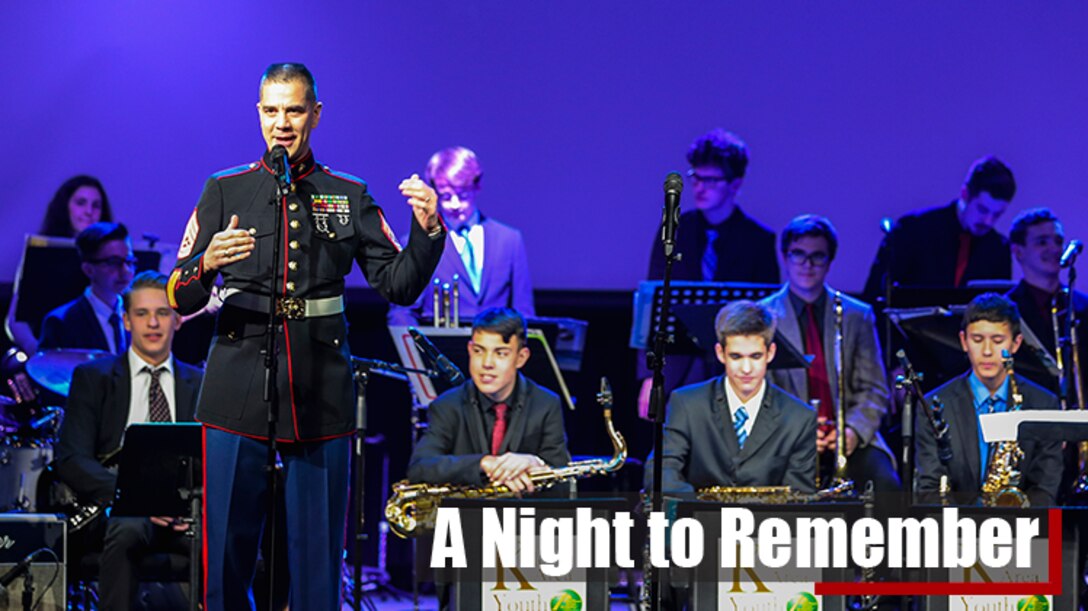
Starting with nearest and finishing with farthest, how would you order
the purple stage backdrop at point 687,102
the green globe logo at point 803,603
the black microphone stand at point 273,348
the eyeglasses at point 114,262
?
the black microphone stand at point 273,348 < the green globe logo at point 803,603 < the eyeglasses at point 114,262 < the purple stage backdrop at point 687,102

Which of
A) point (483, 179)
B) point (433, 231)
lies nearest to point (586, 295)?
point (483, 179)

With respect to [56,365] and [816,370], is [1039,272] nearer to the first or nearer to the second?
[816,370]

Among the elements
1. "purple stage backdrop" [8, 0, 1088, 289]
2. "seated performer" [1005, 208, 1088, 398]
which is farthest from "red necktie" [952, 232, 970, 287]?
"purple stage backdrop" [8, 0, 1088, 289]

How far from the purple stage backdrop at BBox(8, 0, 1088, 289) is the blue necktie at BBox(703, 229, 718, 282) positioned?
3.52ft

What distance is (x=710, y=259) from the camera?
7508 mm

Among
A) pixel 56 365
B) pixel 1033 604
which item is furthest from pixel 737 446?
pixel 56 365

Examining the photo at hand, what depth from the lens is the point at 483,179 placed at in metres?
8.55

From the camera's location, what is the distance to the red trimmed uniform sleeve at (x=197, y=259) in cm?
407

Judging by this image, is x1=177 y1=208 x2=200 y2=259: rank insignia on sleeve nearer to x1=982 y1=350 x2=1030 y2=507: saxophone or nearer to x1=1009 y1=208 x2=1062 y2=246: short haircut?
x1=982 y1=350 x2=1030 y2=507: saxophone

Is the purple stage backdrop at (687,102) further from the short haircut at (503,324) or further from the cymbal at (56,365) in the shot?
the short haircut at (503,324)

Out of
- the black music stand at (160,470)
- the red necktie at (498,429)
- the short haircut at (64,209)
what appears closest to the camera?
the black music stand at (160,470)

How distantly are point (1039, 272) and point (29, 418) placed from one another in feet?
15.2

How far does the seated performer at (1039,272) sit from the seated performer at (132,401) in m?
3.83

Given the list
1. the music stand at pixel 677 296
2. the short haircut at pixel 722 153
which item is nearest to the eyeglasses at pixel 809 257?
the music stand at pixel 677 296
